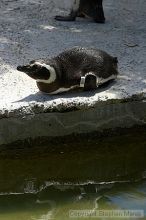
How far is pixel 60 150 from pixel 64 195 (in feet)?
1.67

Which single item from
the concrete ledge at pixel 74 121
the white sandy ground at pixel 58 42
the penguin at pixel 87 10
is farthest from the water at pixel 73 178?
the penguin at pixel 87 10

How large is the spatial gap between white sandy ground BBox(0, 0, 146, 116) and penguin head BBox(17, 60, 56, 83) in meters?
0.16

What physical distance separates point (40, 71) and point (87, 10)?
2506 millimetres

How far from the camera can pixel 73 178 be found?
15.3 ft

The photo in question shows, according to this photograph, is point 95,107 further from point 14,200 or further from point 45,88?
point 14,200

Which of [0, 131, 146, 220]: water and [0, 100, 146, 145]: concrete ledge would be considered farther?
[0, 100, 146, 145]: concrete ledge

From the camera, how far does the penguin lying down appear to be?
16.1 ft

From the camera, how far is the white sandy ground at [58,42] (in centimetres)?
498

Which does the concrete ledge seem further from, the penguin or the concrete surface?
the penguin

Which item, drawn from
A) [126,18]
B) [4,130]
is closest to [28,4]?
[126,18]

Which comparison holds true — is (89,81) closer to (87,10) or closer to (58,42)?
(58,42)

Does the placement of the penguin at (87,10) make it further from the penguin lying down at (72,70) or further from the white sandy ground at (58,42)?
the penguin lying down at (72,70)

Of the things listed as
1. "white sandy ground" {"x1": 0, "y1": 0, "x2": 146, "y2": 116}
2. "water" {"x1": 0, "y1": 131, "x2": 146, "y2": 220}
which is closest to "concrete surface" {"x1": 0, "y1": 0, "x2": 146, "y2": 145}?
"white sandy ground" {"x1": 0, "y1": 0, "x2": 146, "y2": 116}

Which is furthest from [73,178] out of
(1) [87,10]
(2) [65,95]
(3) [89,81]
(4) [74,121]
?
(1) [87,10]
